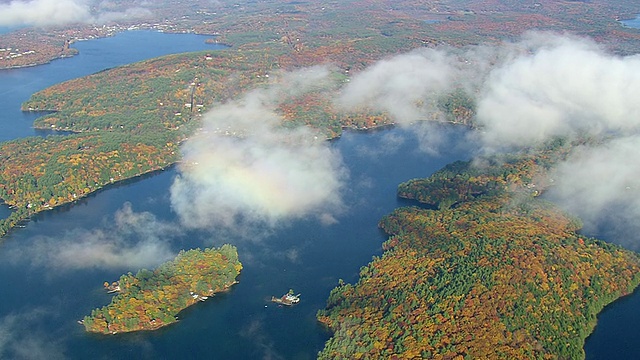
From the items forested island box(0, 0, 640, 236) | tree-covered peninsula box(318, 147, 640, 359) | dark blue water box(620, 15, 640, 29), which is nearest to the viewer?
tree-covered peninsula box(318, 147, 640, 359)

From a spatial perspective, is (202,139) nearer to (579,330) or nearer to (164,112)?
(164,112)

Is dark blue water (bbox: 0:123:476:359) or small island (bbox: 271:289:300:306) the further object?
small island (bbox: 271:289:300:306)

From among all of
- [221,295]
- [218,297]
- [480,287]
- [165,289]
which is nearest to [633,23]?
[480,287]

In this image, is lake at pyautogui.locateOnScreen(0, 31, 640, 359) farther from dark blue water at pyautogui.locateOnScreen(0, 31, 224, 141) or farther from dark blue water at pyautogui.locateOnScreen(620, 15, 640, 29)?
dark blue water at pyautogui.locateOnScreen(620, 15, 640, 29)

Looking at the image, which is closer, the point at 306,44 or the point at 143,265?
the point at 143,265

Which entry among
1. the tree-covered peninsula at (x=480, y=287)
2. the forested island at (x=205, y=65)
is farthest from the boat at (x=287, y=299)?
the forested island at (x=205, y=65)

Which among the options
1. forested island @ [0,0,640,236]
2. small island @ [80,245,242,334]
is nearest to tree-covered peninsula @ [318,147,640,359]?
small island @ [80,245,242,334]

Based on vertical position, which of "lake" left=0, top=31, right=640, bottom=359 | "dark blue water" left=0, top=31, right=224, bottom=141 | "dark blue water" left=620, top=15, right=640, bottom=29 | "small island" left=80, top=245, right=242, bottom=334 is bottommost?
"dark blue water" left=620, top=15, right=640, bottom=29

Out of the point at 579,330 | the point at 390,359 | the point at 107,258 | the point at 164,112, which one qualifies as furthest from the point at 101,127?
the point at 579,330
